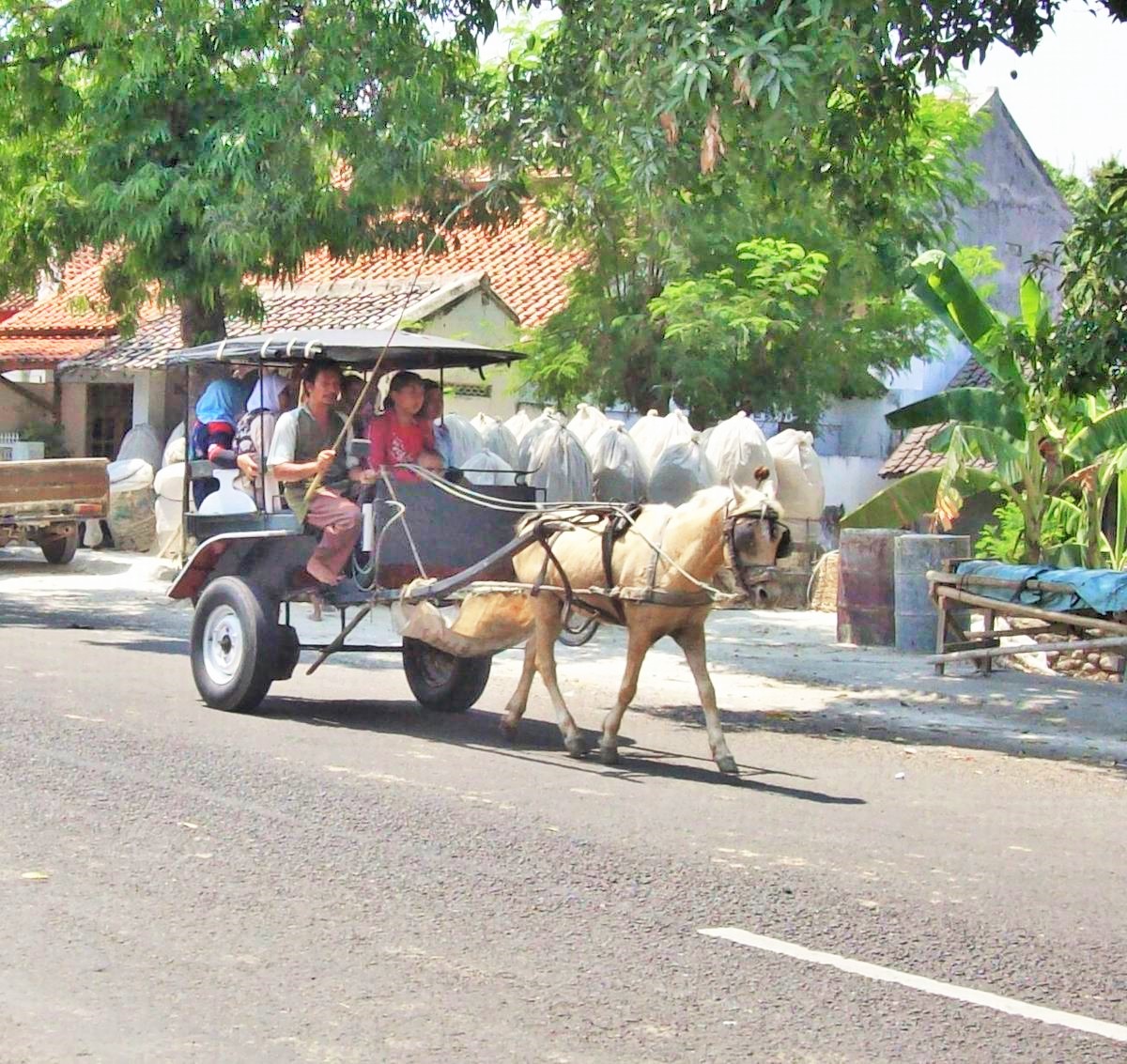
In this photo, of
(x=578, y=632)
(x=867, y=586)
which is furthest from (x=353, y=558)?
(x=867, y=586)

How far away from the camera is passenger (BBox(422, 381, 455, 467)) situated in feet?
37.6

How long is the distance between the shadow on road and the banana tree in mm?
6472

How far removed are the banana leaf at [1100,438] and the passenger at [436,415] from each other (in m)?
7.91

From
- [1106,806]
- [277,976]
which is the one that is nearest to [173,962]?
[277,976]

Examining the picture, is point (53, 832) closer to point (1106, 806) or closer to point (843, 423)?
point (1106, 806)

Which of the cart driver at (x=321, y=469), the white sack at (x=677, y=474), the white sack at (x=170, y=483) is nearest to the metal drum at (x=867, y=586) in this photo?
the white sack at (x=677, y=474)

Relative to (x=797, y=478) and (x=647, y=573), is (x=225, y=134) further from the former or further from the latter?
(x=647, y=573)

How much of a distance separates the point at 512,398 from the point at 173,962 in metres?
24.3

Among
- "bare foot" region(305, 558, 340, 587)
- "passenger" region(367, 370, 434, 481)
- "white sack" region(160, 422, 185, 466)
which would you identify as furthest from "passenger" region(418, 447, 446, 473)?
"white sack" region(160, 422, 185, 466)

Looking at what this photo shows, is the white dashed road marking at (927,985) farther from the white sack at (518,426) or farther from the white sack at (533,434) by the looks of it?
the white sack at (518,426)

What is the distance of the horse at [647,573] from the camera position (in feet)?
29.9

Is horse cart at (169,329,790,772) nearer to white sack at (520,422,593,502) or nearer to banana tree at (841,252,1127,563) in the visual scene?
banana tree at (841,252,1127,563)

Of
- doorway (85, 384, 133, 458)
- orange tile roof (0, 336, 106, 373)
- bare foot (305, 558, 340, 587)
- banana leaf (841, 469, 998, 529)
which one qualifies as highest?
orange tile roof (0, 336, 106, 373)

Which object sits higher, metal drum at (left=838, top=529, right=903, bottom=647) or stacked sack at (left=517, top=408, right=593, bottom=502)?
stacked sack at (left=517, top=408, right=593, bottom=502)
